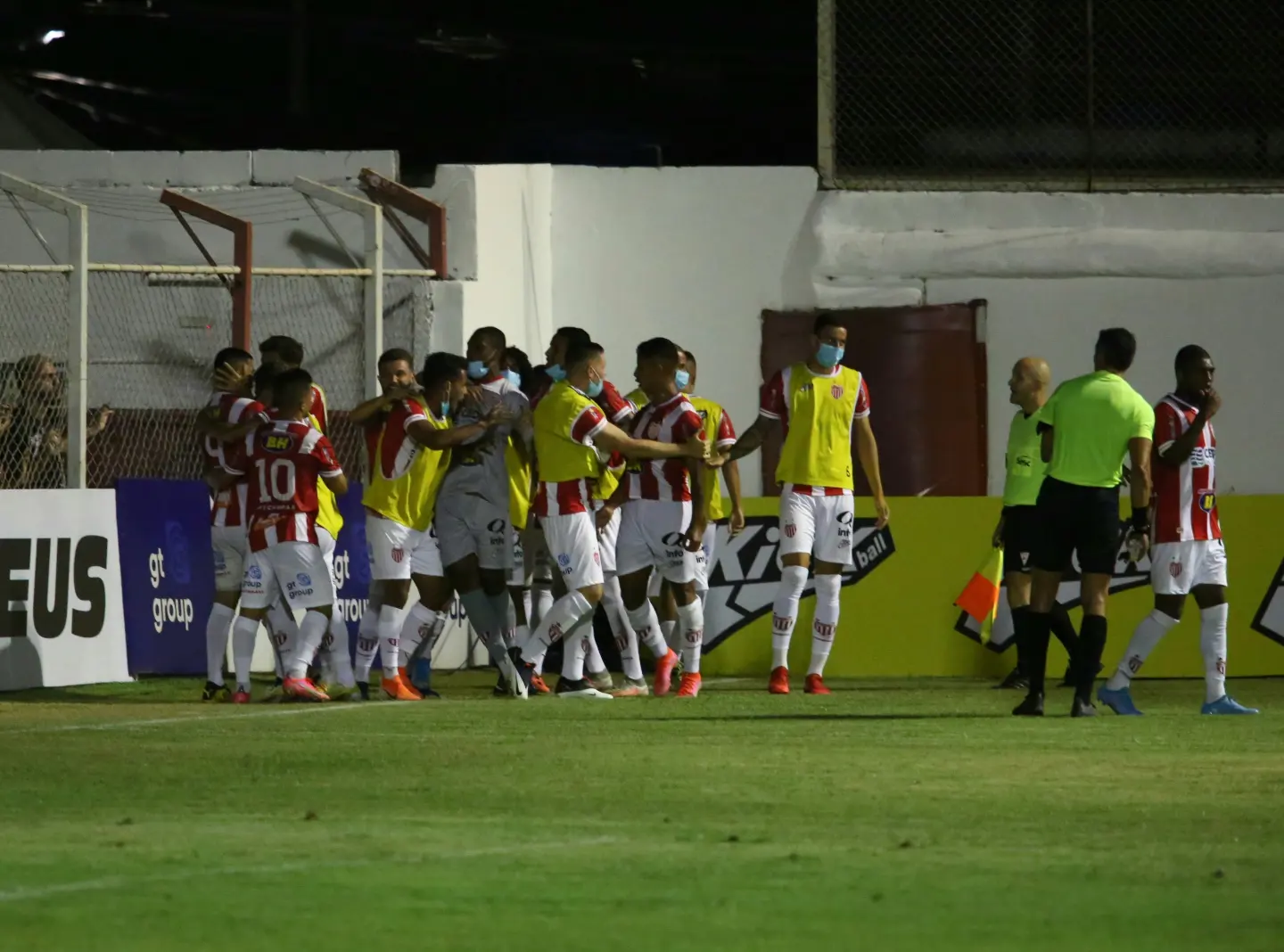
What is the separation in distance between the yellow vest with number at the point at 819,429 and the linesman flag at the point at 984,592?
228 centimetres

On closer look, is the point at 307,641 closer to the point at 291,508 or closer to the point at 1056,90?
the point at 291,508

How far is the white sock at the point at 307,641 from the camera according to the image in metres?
13.4

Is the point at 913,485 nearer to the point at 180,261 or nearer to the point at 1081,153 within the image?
the point at 1081,153

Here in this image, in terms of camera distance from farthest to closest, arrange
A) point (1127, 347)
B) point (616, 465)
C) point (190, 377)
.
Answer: point (190, 377) < point (616, 465) < point (1127, 347)

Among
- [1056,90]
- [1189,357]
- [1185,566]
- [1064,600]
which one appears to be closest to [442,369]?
[1189,357]

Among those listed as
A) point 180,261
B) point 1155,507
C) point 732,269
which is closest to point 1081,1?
point 732,269

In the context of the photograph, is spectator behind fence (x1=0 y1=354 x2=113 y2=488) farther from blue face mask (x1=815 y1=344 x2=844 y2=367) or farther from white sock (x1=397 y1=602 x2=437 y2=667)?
blue face mask (x1=815 y1=344 x2=844 y2=367)

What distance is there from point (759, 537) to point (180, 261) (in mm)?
5483

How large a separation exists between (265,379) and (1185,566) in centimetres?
534

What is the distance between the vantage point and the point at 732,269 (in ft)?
66.6

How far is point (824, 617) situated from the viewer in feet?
46.6

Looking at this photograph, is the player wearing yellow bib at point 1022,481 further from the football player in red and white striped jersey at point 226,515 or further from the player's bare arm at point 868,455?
the football player in red and white striped jersey at point 226,515

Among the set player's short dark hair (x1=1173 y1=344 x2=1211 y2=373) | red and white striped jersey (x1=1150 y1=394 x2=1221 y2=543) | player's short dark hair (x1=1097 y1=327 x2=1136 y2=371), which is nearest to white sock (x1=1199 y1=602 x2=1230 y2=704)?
red and white striped jersey (x1=1150 y1=394 x2=1221 y2=543)

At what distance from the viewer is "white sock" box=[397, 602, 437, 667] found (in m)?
14.2
